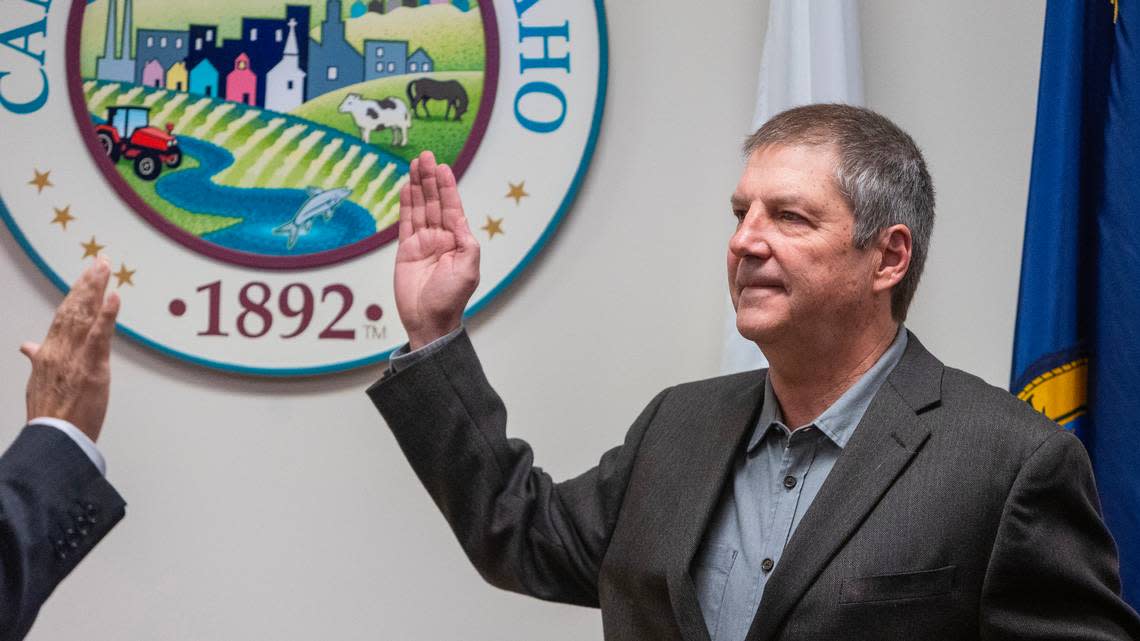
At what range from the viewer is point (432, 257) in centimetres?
166

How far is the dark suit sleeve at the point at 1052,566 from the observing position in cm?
132

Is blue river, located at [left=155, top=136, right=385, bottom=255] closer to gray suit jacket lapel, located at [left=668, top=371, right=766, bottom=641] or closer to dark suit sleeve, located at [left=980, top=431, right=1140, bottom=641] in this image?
gray suit jacket lapel, located at [left=668, top=371, right=766, bottom=641]

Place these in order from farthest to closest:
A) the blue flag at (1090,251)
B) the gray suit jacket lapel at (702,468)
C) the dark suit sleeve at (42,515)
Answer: the blue flag at (1090,251), the gray suit jacket lapel at (702,468), the dark suit sleeve at (42,515)

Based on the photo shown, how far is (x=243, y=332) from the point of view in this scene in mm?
2248

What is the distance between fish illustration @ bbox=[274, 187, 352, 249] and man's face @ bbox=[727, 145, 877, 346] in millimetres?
955

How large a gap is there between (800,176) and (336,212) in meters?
1.01

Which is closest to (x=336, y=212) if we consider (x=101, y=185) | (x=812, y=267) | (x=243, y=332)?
(x=243, y=332)

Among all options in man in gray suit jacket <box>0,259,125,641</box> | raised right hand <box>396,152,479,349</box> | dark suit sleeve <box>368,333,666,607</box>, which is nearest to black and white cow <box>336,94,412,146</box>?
raised right hand <box>396,152,479,349</box>

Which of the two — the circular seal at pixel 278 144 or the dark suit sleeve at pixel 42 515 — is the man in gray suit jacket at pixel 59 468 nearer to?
the dark suit sleeve at pixel 42 515

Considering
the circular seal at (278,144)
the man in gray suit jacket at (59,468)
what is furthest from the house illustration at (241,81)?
the man in gray suit jacket at (59,468)

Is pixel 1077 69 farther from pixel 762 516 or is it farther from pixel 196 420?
pixel 196 420

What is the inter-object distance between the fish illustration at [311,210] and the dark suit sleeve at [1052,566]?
1.32 m

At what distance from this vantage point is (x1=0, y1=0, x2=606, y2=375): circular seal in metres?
2.25

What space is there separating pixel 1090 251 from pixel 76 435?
4.92 feet
